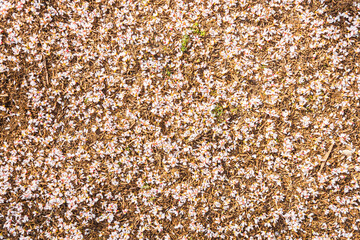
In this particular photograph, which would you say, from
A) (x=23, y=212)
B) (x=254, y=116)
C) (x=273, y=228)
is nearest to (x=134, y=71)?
(x=254, y=116)

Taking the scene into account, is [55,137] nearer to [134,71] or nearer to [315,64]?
[134,71]

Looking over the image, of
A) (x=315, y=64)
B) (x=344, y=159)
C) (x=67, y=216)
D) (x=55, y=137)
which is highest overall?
(x=55, y=137)

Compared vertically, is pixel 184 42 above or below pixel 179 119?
above

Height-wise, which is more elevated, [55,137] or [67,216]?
[55,137]

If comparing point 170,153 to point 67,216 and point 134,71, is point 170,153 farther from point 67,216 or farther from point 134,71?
point 67,216

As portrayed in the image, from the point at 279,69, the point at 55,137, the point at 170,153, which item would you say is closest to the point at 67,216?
the point at 55,137

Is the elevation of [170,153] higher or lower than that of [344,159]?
higher
